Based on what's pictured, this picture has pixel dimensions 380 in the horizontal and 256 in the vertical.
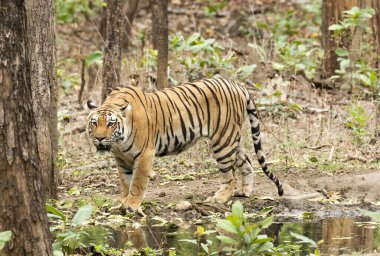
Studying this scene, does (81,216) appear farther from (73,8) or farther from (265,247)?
(73,8)

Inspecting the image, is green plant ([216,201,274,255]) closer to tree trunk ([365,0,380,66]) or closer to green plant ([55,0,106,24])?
tree trunk ([365,0,380,66])

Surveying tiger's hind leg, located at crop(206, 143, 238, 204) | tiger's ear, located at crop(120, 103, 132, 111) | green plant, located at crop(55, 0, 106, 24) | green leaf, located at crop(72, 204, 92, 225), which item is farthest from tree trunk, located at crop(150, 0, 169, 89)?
green plant, located at crop(55, 0, 106, 24)

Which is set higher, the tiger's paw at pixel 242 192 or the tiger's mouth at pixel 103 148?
the tiger's mouth at pixel 103 148

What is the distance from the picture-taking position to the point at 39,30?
24.7ft

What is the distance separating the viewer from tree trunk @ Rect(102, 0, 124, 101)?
10.6 meters

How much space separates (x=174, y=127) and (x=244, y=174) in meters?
0.95

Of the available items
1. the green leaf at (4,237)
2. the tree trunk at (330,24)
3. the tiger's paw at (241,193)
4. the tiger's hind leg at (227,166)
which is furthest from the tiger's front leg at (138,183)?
the tree trunk at (330,24)

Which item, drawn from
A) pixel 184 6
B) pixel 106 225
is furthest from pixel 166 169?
pixel 184 6

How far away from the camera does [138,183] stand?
8086mm

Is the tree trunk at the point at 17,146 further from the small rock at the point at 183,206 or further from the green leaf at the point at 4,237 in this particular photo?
the small rock at the point at 183,206

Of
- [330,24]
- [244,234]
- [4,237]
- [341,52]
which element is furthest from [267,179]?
[4,237]

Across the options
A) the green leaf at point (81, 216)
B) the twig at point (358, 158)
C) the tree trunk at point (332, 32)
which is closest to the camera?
the green leaf at point (81, 216)

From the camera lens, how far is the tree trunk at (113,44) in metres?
10.6

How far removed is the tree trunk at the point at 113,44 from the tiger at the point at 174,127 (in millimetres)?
2045
